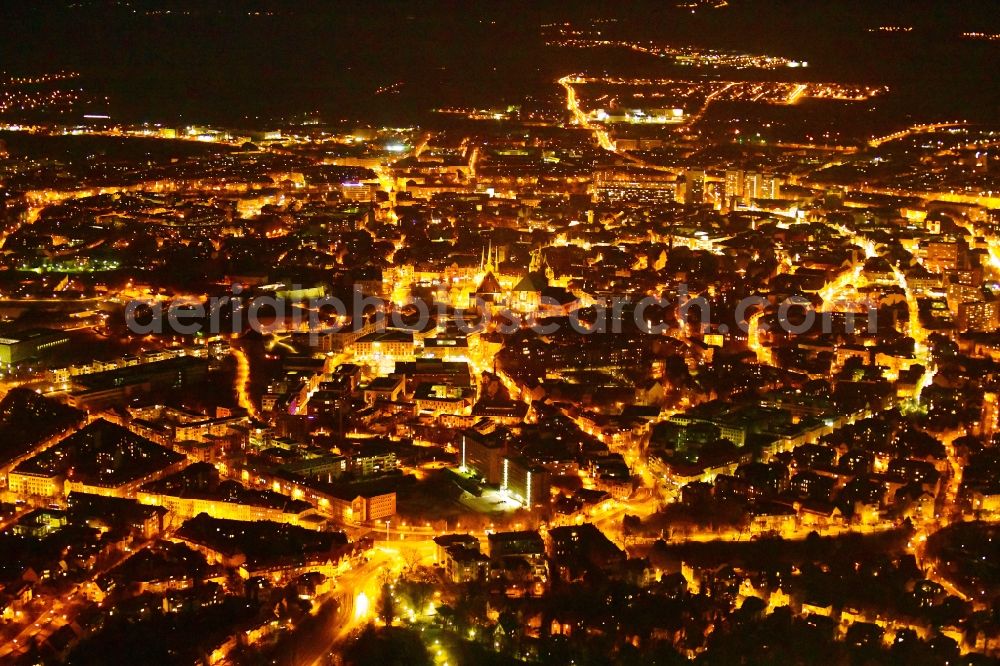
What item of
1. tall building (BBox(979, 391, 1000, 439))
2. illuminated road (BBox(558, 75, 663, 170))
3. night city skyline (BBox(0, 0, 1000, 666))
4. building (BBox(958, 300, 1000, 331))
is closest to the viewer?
night city skyline (BBox(0, 0, 1000, 666))

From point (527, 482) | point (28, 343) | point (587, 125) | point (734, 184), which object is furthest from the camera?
point (587, 125)

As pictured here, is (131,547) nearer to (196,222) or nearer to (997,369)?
(997,369)

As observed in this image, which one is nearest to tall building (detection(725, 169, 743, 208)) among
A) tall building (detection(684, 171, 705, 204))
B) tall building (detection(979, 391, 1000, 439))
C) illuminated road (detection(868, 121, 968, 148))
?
tall building (detection(684, 171, 705, 204))

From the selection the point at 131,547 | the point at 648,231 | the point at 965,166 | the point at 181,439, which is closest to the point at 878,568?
the point at 131,547

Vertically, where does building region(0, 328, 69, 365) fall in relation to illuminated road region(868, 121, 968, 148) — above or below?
below

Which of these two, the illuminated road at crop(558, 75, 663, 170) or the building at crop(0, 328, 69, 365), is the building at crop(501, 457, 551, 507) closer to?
the building at crop(0, 328, 69, 365)

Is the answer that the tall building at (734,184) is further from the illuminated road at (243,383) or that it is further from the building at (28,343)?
the building at (28,343)

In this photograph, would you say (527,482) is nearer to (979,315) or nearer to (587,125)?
(979,315)

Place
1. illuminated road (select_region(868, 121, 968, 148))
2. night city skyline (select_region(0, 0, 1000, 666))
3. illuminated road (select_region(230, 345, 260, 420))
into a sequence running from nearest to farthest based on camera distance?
night city skyline (select_region(0, 0, 1000, 666)) < illuminated road (select_region(230, 345, 260, 420)) < illuminated road (select_region(868, 121, 968, 148))

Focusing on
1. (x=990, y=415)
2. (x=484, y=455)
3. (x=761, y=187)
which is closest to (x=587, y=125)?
(x=761, y=187)
